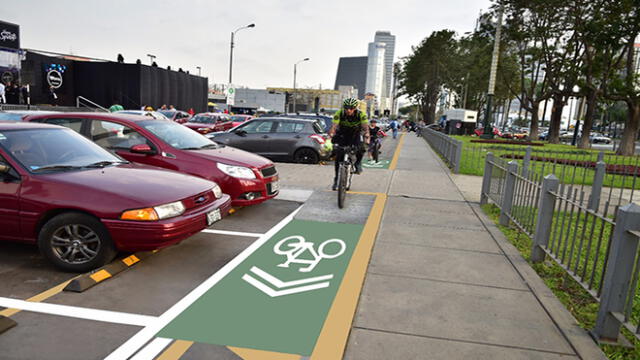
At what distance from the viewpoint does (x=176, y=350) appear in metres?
3.16

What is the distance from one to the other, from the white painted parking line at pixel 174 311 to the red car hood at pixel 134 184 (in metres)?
0.87

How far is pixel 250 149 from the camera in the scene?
13.5 m

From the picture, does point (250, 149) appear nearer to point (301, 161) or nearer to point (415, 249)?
point (301, 161)

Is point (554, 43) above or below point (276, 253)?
above

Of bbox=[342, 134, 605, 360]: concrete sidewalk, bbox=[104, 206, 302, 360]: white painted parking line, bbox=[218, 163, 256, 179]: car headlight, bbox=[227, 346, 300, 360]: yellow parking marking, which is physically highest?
bbox=[218, 163, 256, 179]: car headlight

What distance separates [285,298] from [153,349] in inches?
49.0

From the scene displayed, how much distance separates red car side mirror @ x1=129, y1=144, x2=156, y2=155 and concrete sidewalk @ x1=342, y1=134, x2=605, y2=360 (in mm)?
3543

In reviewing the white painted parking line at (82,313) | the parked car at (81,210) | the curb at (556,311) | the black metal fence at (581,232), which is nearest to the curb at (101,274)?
the parked car at (81,210)

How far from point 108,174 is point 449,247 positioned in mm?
4120

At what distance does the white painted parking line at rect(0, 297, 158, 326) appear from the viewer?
3.56 meters

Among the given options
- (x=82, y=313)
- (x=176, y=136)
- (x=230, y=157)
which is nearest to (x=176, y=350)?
(x=82, y=313)

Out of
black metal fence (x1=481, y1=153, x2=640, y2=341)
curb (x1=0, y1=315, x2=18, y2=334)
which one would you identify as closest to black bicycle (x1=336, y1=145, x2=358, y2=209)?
black metal fence (x1=481, y1=153, x2=640, y2=341)

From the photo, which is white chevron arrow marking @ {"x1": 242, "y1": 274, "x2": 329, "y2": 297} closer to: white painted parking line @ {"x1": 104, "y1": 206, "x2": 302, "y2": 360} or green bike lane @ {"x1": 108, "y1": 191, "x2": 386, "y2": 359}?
green bike lane @ {"x1": 108, "y1": 191, "x2": 386, "y2": 359}

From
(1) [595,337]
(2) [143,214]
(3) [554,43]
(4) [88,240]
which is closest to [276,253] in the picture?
(2) [143,214]
